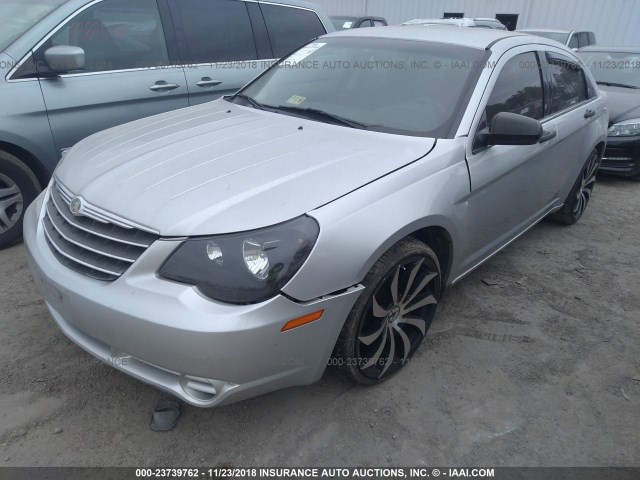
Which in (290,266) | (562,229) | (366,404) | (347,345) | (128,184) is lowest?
(562,229)

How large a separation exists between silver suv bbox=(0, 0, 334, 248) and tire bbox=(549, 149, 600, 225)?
10.4ft

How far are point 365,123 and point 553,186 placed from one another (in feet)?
6.09

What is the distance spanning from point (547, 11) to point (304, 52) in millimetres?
16070

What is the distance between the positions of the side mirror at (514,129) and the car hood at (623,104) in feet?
14.3

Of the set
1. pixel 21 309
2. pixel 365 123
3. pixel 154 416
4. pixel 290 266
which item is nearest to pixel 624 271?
pixel 365 123

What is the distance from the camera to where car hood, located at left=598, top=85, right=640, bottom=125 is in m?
5.95

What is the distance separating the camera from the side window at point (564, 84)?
3453 millimetres

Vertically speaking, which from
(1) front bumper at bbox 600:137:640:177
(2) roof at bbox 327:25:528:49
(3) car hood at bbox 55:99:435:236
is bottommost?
(1) front bumper at bbox 600:137:640:177

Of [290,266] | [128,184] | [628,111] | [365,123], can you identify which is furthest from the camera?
[628,111]

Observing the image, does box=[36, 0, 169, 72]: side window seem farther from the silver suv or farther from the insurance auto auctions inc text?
the insurance auto auctions inc text

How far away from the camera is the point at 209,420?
7.09 ft

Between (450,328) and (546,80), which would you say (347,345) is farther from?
(546,80)

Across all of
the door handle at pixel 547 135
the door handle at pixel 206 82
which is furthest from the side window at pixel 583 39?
the door handle at pixel 206 82

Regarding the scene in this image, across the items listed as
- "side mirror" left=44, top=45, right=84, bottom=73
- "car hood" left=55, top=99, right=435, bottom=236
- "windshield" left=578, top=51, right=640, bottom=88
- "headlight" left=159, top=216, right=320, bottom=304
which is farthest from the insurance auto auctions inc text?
"windshield" left=578, top=51, right=640, bottom=88
